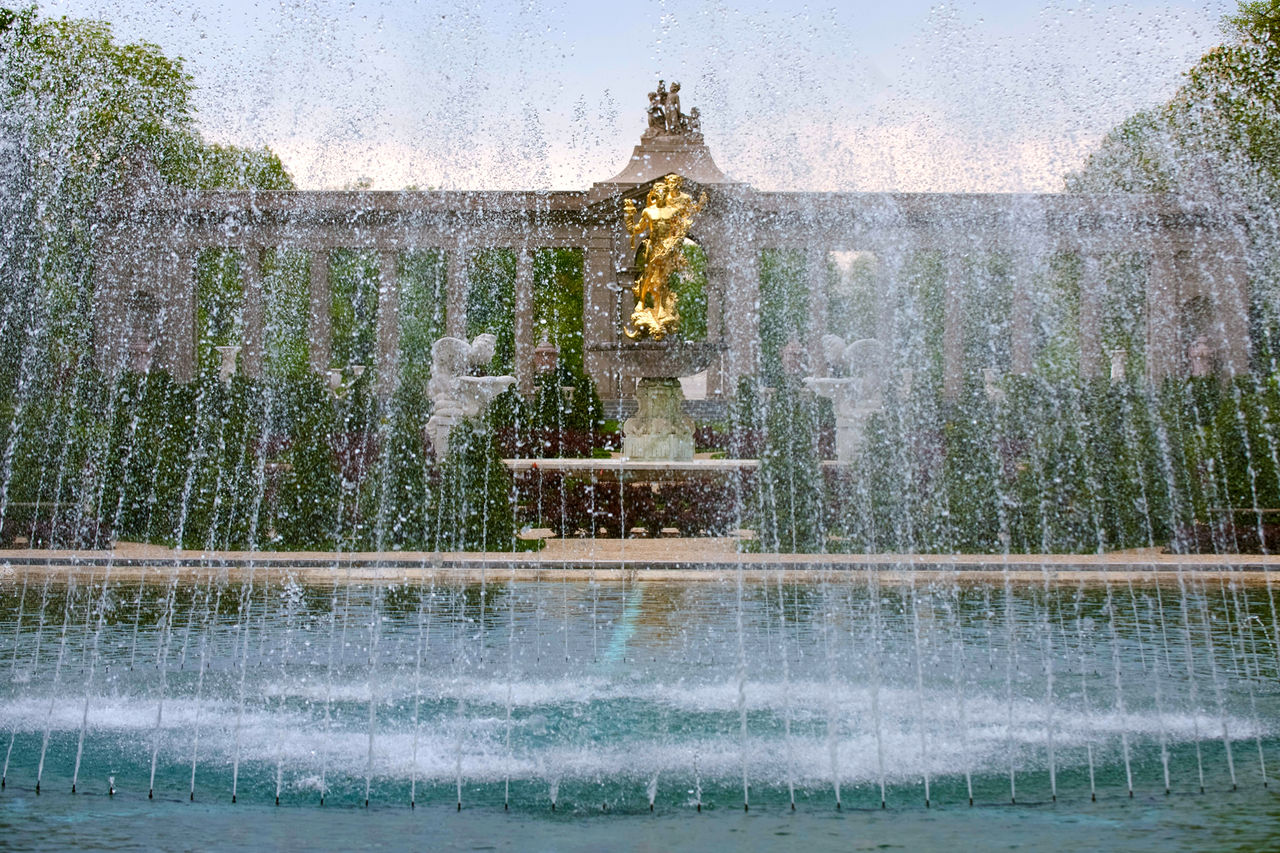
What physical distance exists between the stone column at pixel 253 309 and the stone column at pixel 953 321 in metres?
29.4

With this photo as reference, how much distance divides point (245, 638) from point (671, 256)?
1787cm

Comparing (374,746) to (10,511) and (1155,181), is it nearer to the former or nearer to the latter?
(10,511)

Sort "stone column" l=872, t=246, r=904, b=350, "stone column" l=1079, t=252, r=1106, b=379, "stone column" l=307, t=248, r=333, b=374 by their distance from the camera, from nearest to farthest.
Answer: "stone column" l=1079, t=252, r=1106, b=379, "stone column" l=307, t=248, r=333, b=374, "stone column" l=872, t=246, r=904, b=350

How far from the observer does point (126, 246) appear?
203 feet

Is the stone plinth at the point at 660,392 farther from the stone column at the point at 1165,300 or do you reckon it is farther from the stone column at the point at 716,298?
the stone column at the point at 1165,300

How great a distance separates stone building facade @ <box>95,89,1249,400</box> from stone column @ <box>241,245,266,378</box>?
0.12 m

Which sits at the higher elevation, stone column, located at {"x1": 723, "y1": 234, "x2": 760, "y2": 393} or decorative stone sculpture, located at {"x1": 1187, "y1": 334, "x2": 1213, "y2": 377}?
stone column, located at {"x1": 723, "y1": 234, "x2": 760, "y2": 393}

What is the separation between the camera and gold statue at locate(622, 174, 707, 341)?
28.2 m

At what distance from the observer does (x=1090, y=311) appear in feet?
204

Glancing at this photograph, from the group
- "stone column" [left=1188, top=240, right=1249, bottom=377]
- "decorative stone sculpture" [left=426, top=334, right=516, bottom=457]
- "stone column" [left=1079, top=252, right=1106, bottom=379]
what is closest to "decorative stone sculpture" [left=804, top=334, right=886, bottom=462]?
"decorative stone sculpture" [left=426, top=334, right=516, bottom=457]

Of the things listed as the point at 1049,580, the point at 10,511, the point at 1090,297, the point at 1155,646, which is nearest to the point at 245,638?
the point at 1155,646

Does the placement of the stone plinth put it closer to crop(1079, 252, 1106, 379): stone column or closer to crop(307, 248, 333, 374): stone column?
crop(307, 248, 333, 374): stone column

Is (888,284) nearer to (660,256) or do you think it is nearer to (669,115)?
(669,115)

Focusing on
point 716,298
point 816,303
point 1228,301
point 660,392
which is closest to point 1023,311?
point 1228,301
